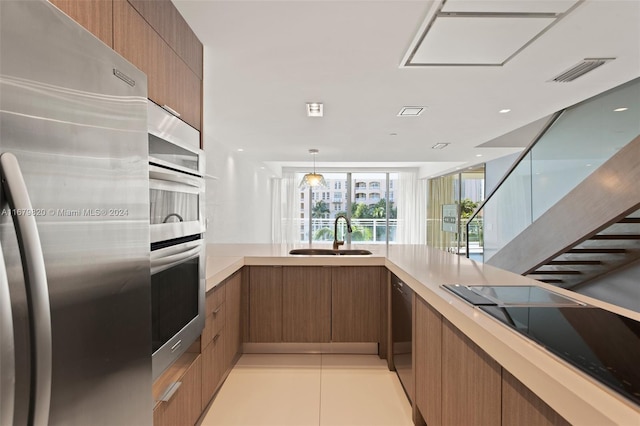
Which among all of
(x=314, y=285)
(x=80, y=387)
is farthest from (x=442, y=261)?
(x=80, y=387)

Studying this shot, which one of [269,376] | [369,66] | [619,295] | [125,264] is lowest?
[269,376]

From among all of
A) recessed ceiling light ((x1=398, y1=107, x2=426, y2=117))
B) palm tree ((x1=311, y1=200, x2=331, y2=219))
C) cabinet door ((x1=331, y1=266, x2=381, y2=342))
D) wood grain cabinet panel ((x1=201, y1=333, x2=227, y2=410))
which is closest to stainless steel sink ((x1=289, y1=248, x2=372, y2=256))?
cabinet door ((x1=331, y1=266, x2=381, y2=342))

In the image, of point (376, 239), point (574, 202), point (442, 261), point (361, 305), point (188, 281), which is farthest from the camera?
point (376, 239)

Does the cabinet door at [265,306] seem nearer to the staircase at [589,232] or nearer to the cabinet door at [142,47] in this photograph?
the cabinet door at [142,47]

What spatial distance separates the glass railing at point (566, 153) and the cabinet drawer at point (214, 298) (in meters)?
3.69

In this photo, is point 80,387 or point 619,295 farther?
point 619,295

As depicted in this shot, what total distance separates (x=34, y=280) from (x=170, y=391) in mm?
1082

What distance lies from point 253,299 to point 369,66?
2055 millimetres

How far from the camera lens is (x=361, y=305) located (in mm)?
3006

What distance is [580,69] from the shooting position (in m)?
2.73

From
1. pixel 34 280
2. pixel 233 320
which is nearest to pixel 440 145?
pixel 233 320

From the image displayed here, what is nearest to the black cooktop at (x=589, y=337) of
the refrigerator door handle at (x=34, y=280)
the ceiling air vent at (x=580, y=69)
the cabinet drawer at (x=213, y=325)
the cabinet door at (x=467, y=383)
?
the cabinet door at (x=467, y=383)

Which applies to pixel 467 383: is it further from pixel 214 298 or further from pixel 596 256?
pixel 596 256

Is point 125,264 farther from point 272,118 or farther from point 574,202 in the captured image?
point 574,202
